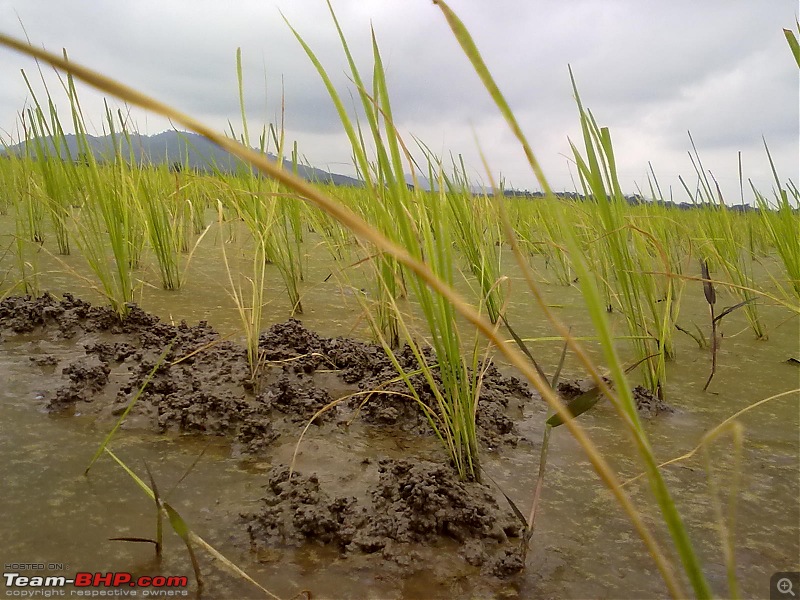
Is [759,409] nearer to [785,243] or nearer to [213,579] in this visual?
[785,243]

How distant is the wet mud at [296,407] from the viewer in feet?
2.42

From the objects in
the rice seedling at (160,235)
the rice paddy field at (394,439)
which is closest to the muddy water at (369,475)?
the rice paddy field at (394,439)

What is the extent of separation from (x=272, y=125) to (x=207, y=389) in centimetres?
93

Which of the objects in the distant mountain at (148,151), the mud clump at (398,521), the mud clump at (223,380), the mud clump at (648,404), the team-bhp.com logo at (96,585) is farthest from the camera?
the distant mountain at (148,151)

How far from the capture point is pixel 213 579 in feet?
2.11

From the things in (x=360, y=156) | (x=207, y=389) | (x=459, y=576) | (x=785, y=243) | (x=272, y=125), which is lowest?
(x=459, y=576)

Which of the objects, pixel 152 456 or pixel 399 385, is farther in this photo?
pixel 399 385

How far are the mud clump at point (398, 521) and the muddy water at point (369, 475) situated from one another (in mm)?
19

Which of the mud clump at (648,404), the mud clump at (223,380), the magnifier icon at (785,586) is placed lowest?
the magnifier icon at (785,586)

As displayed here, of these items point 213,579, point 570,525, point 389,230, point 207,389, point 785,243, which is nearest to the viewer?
point 213,579

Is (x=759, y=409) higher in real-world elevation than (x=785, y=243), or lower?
lower

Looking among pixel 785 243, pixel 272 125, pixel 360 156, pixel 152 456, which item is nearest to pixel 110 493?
pixel 152 456

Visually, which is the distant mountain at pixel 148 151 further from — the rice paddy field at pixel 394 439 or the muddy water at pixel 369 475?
the muddy water at pixel 369 475

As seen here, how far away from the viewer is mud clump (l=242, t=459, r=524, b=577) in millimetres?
715
